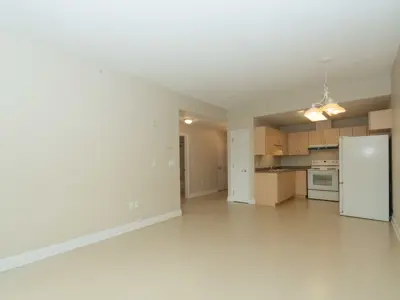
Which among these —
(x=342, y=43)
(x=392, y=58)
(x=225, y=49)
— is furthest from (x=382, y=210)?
(x=225, y=49)

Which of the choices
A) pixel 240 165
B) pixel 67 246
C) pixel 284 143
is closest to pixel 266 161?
pixel 284 143

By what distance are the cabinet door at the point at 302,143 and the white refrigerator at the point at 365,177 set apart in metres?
2.77

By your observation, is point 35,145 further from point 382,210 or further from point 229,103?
point 382,210

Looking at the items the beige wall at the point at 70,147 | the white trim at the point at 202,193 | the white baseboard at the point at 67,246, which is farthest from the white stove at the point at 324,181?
the white baseboard at the point at 67,246

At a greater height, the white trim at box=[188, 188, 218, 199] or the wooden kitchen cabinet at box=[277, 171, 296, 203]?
the wooden kitchen cabinet at box=[277, 171, 296, 203]

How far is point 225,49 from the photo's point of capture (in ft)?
11.1

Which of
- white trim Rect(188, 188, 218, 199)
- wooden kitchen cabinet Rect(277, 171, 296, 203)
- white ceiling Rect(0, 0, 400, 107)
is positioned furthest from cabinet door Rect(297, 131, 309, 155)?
white ceiling Rect(0, 0, 400, 107)

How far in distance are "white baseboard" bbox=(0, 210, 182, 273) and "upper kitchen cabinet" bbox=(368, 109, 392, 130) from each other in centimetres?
450

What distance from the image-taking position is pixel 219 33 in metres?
2.96

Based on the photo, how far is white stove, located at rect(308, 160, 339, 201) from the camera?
698 centimetres

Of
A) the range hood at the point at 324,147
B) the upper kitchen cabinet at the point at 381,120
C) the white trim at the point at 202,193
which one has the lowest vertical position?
the white trim at the point at 202,193

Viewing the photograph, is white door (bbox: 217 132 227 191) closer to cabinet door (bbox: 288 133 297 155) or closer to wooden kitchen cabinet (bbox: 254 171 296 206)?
cabinet door (bbox: 288 133 297 155)

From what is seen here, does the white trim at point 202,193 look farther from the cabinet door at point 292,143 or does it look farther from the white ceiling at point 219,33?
the white ceiling at point 219,33

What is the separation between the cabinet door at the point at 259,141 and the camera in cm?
659
